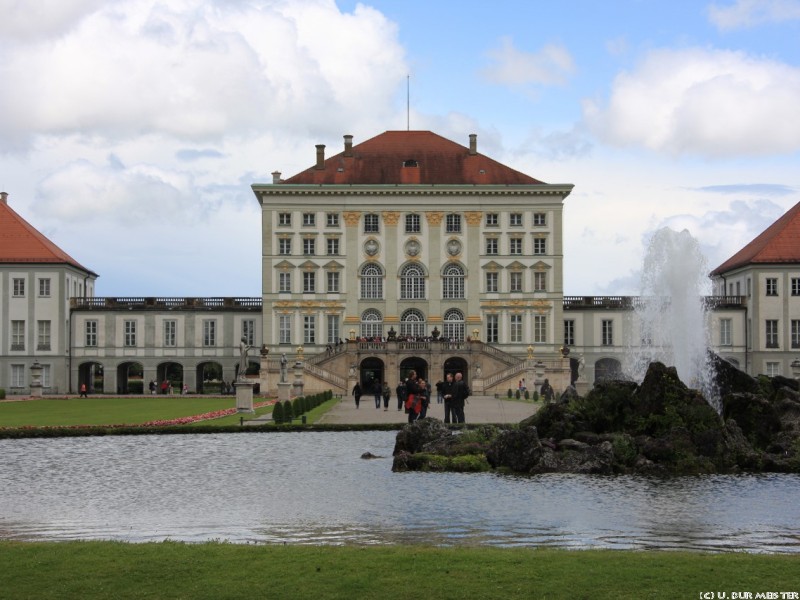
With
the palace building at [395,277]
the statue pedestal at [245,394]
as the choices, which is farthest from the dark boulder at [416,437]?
the palace building at [395,277]

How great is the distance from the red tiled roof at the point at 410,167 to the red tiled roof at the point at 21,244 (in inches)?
669

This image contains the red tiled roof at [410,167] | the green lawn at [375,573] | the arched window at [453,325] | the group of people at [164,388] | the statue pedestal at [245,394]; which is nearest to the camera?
Answer: the green lawn at [375,573]

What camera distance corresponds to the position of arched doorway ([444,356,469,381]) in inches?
2923

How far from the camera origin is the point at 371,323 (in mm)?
81625

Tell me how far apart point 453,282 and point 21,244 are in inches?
1161

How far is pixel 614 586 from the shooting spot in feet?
39.4

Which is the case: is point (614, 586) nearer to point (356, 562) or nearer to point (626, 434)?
point (356, 562)

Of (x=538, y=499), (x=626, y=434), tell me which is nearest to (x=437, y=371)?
(x=626, y=434)

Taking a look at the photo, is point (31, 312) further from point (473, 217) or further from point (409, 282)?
point (473, 217)

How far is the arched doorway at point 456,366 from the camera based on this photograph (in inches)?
2923

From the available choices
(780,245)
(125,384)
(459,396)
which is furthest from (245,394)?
(780,245)

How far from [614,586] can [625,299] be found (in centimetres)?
7469

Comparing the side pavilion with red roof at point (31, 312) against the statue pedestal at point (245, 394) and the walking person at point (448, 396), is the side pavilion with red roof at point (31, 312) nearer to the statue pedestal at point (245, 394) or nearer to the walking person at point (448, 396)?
the statue pedestal at point (245, 394)

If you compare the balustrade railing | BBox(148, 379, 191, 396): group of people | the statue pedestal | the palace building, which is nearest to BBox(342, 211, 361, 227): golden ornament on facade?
the palace building
